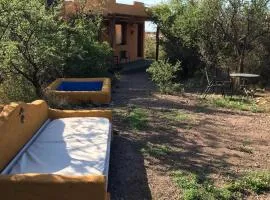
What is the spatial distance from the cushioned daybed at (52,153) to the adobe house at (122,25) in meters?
11.8

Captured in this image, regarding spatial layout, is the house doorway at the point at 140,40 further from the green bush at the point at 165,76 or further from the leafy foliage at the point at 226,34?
the green bush at the point at 165,76

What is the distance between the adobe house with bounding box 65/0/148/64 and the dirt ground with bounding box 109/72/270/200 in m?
9.02

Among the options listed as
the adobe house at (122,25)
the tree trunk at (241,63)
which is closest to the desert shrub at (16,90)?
the adobe house at (122,25)

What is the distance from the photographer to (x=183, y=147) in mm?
8102

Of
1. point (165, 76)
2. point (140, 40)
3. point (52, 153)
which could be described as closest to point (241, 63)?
point (165, 76)

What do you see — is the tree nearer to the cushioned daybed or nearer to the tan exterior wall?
the cushioned daybed

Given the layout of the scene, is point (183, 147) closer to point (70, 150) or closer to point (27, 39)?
point (70, 150)

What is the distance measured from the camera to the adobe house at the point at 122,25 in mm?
20781

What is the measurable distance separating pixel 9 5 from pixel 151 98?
5681 millimetres

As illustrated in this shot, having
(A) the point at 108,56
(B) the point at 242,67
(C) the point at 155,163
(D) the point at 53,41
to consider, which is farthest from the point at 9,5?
(B) the point at 242,67

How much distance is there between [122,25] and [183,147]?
2032cm

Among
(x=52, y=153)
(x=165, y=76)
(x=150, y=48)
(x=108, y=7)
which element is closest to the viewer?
(x=52, y=153)

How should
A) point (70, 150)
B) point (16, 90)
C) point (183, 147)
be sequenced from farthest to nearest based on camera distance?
point (16, 90) → point (183, 147) → point (70, 150)

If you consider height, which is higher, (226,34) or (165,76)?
(226,34)
